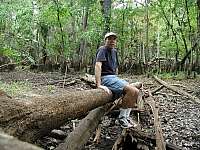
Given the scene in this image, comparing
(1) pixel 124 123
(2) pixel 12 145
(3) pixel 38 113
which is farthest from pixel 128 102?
(2) pixel 12 145

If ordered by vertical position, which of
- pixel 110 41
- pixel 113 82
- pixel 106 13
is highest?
pixel 106 13

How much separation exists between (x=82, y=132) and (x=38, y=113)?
3.22 feet

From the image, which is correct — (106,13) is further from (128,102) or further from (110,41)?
(128,102)

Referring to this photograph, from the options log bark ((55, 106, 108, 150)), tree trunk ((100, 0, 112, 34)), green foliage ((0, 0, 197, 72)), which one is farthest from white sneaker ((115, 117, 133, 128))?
tree trunk ((100, 0, 112, 34))

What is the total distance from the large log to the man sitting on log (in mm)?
1169

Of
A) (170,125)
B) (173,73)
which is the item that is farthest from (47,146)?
(173,73)

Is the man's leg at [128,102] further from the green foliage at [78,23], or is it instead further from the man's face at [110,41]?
the green foliage at [78,23]

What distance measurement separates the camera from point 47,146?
512 centimetres

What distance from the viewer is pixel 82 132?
4688mm

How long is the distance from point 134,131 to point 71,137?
4.62 ft

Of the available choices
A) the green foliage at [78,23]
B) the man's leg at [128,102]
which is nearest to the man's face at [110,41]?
the man's leg at [128,102]

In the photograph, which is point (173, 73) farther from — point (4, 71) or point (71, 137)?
point (71, 137)

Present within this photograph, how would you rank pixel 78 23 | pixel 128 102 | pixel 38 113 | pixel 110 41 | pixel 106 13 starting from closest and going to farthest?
pixel 38 113
pixel 128 102
pixel 110 41
pixel 106 13
pixel 78 23

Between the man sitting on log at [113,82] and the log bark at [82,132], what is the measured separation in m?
0.56
